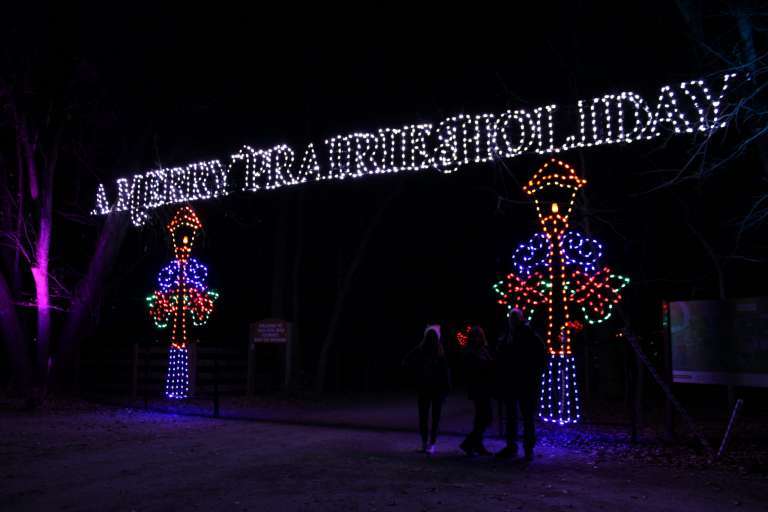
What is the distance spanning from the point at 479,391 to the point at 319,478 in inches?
103

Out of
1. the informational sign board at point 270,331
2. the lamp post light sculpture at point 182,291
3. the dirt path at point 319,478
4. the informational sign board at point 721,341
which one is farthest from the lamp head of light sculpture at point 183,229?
the informational sign board at point 721,341

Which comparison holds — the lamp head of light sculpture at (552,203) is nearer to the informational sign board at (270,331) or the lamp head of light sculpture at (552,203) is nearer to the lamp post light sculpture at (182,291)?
the informational sign board at (270,331)

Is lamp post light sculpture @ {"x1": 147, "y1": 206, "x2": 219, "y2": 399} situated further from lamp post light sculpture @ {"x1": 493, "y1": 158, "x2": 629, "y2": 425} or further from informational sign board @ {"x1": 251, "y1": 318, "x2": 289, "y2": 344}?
lamp post light sculpture @ {"x1": 493, "y1": 158, "x2": 629, "y2": 425}

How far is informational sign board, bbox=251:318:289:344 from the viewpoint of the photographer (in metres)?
18.9

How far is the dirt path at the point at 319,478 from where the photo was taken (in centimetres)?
656

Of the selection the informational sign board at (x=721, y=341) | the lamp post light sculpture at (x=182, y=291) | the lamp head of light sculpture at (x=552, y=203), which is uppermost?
the lamp head of light sculpture at (x=552, y=203)

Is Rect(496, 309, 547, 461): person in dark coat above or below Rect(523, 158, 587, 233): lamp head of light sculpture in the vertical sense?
below

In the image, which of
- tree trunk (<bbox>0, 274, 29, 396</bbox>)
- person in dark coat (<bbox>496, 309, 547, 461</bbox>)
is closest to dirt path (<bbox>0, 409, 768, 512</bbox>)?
person in dark coat (<bbox>496, 309, 547, 461</bbox>)

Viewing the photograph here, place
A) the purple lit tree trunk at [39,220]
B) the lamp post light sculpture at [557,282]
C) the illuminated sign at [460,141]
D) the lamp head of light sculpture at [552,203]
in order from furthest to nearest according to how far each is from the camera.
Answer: the purple lit tree trunk at [39,220] → the lamp head of light sculpture at [552,203] → the lamp post light sculpture at [557,282] → the illuminated sign at [460,141]

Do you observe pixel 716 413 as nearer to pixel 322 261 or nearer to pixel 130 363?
pixel 130 363

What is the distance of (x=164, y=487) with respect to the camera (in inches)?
283

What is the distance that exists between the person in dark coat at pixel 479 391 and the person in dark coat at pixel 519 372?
0.16 m

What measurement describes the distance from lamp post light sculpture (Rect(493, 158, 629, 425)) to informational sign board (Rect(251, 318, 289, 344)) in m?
6.46

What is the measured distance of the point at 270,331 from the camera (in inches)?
749
